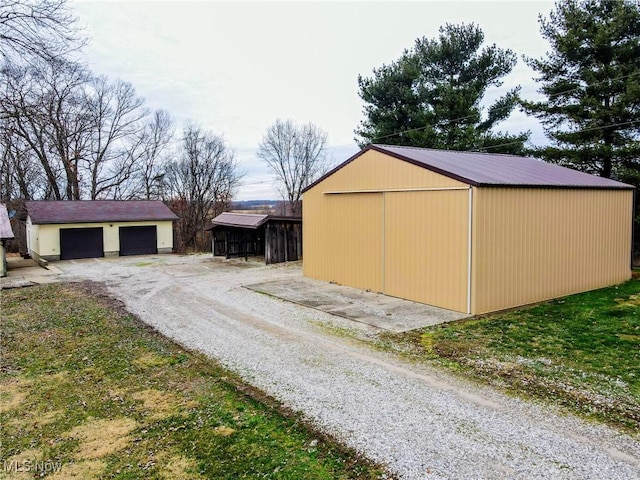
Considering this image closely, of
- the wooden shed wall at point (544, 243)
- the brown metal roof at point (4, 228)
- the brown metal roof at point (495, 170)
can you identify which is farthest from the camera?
the brown metal roof at point (4, 228)

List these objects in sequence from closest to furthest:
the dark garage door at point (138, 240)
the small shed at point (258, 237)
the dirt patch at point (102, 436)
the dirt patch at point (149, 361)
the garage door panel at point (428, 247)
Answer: the dirt patch at point (102, 436), the dirt patch at point (149, 361), the garage door panel at point (428, 247), the small shed at point (258, 237), the dark garage door at point (138, 240)

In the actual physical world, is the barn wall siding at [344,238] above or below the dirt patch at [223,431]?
above

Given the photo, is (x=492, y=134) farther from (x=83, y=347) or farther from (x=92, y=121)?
(x=92, y=121)

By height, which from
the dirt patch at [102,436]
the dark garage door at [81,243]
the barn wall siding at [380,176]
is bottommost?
the dirt patch at [102,436]

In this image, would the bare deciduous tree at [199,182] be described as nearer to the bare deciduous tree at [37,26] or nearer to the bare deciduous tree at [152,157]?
the bare deciduous tree at [152,157]

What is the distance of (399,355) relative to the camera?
657 centimetres

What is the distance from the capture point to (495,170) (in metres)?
10.5

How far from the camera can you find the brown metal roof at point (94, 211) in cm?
2011

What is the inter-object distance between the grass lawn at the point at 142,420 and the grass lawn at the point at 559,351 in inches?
106

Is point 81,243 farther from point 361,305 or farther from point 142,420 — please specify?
point 142,420

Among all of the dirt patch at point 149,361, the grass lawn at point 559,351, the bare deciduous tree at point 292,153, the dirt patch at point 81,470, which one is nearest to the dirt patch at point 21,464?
A: the dirt patch at point 81,470

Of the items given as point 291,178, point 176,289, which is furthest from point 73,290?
point 291,178

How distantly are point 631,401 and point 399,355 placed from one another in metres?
2.80

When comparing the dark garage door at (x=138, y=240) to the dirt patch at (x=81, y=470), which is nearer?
the dirt patch at (x=81, y=470)
